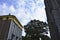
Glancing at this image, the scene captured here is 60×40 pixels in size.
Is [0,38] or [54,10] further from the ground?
[54,10]

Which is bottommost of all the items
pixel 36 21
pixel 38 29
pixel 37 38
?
pixel 37 38

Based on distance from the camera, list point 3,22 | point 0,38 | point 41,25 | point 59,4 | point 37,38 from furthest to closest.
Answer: point 41,25
point 37,38
point 3,22
point 0,38
point 59,4

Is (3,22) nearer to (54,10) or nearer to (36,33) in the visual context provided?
(36,33)

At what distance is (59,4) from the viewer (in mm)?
5727

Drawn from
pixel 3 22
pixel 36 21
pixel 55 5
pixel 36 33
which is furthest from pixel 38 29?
pixel 55 5

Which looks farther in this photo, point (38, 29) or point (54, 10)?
point (38, 29)

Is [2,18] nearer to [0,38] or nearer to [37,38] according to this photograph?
[0,38]

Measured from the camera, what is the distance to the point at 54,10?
231 inches

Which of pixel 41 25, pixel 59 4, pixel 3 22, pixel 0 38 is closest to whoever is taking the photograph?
pixel 59 4

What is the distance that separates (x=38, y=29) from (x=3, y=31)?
1129 cm

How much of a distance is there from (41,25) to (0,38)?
14208mm

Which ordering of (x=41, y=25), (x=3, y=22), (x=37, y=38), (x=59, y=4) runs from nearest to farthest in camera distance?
(x=59, y=4)
(x=3, y=22)
(x=37, y=38)
(x=41, y=25)

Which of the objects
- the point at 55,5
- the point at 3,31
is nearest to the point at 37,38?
the point at 3,31

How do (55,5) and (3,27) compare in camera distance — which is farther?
(3,27)
